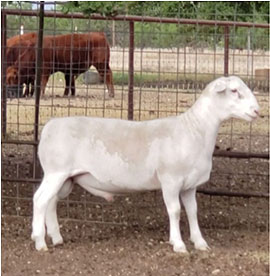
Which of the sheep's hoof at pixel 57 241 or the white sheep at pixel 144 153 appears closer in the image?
the white sheep at pixel 144 153

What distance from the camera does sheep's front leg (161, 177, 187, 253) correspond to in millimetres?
6500

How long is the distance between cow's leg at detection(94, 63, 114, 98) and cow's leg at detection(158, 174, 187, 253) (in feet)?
6.88

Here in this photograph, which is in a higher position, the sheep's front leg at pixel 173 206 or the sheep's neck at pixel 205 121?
the sheep's neck at pixel 205 121

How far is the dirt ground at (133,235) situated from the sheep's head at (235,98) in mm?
1066

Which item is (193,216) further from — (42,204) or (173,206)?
(42,204)

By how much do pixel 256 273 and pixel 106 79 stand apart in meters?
3.29

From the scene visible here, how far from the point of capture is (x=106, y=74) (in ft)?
28.7

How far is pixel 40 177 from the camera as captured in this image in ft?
27.4

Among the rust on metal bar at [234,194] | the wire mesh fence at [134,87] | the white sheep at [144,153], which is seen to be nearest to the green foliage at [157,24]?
the wire mesh fence at [134,87]

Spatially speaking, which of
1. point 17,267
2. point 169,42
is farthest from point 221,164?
point 17,267

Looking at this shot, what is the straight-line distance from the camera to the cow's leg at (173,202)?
650 cm

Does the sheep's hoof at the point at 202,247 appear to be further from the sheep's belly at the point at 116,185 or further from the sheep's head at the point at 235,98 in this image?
the sheep's head at the point at 235,98

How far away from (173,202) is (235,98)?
2.96ft

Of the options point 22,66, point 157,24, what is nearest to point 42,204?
point 22,66
